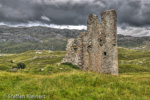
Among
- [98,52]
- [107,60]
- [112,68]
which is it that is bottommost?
[112,68]

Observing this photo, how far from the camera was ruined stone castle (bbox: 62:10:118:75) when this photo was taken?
74.4ft

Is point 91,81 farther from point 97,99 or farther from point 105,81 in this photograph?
point 97,99

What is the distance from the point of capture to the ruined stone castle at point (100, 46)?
2269 cm

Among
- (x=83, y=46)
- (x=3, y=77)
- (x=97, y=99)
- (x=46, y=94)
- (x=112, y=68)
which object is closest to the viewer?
(x=97, y=99)

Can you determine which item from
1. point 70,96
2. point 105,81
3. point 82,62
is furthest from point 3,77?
point 82,62

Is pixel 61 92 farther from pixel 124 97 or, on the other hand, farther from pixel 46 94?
pixel 124 97

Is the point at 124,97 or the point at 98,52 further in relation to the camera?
the point at 98,52

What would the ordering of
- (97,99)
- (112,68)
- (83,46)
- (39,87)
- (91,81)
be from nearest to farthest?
(97,99), (39,87), (91,81), (112,68), (83,46)

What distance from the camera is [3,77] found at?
13477mm

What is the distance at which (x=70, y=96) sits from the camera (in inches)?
323

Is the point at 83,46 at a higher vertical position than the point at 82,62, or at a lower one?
higher

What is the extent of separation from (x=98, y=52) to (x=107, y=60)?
7.25 ft

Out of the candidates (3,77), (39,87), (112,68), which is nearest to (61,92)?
(39,87)

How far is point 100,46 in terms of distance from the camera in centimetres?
2378
